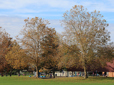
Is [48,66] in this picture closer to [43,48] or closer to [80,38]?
[43,48]

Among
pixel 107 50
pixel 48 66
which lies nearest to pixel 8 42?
pixel 48 66

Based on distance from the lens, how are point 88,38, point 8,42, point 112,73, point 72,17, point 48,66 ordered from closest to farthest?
point 88,38
point 72,17
point 48,66
point 112,73
point 8,42

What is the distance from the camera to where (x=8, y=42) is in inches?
2790

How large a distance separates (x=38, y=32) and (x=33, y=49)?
4.39m

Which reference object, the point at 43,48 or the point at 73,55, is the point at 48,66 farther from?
the point at 73,55

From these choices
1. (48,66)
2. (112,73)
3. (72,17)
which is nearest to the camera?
(72,17)

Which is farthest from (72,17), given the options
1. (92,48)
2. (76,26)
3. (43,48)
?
(43,48)

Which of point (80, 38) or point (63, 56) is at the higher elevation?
point (80, 38)

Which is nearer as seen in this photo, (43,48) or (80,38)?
(80,38)

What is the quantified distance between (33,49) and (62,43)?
38.0 feet

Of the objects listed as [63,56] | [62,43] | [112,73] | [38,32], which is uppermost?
[38,32]

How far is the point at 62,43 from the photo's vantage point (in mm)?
41062

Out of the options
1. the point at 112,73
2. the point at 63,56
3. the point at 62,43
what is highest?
the point at 62,43

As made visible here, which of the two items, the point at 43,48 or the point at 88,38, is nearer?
the point at 88,38
